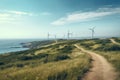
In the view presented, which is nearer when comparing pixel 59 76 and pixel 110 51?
pixel 59 76

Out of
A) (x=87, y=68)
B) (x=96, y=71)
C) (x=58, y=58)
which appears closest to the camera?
(x=96, y=71)

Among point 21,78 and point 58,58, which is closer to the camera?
point 21,78

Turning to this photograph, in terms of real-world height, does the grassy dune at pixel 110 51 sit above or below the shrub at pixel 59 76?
above

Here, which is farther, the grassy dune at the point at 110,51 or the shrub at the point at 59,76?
the grassy dune at the point at 110,51

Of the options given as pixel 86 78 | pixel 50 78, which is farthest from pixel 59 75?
pixel 86 78

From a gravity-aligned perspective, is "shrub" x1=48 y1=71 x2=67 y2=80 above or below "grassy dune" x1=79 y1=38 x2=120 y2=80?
below

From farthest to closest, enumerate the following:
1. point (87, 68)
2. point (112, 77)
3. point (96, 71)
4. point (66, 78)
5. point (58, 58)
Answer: point (58, 58) < point (87, 68) < point (96, 71) < point (66, 78) < point (112, 77)

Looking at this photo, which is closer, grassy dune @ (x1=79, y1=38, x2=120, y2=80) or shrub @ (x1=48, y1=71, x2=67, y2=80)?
shrub @ (x1=48, y1=71, x2=67, y2=80)

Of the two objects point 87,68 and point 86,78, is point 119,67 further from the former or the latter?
point 86,78

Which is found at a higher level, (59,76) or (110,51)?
(110,51)
